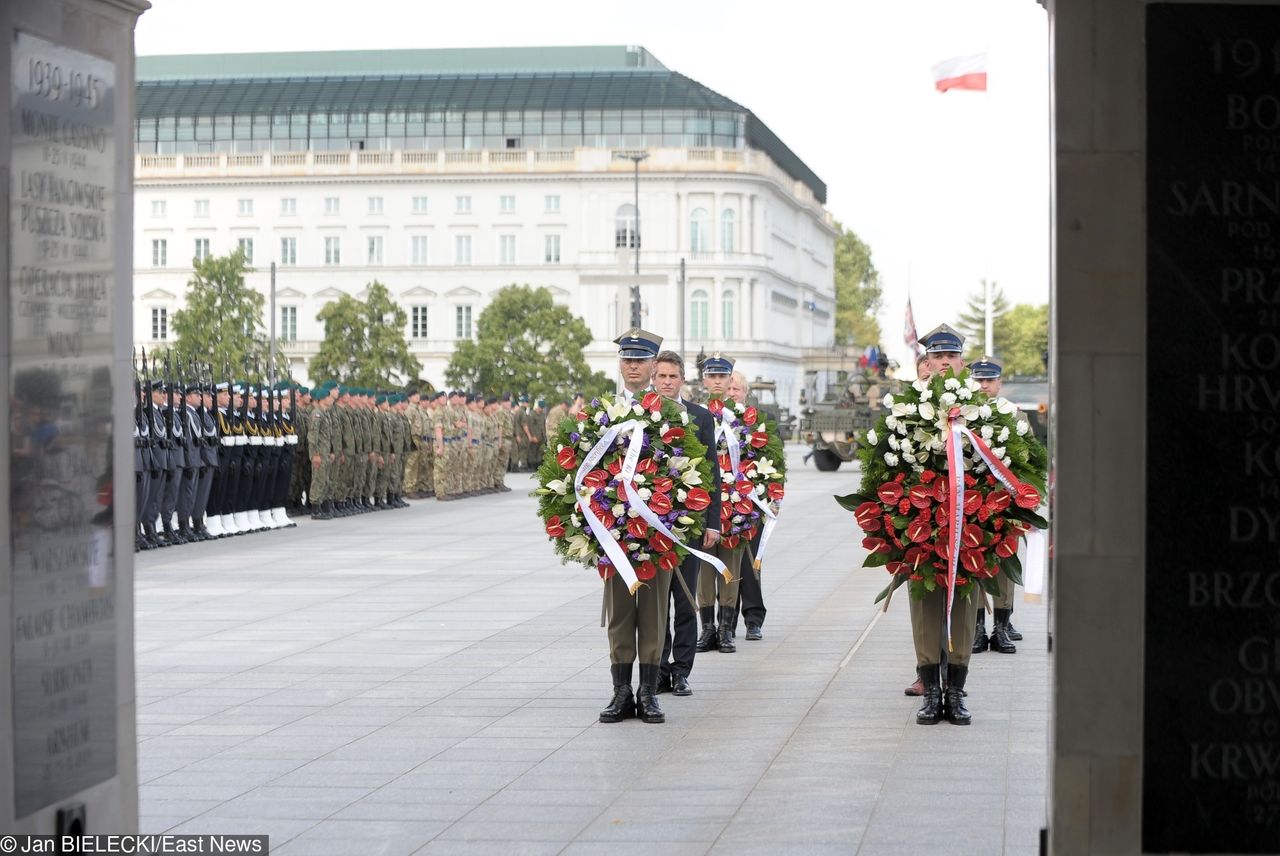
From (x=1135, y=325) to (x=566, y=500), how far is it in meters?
5.04

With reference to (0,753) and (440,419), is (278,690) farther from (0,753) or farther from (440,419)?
(440,419)

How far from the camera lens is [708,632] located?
13.5 meters

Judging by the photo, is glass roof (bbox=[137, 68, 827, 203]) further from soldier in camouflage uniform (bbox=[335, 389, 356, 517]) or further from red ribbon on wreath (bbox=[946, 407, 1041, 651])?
red ribbon on wreath (bbox=[946, 407, 1041, 651])

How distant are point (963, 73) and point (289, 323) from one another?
253 ft

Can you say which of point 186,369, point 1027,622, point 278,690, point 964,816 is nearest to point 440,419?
point 186,369

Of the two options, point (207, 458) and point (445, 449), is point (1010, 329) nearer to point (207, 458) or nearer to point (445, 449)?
point (445, 449)

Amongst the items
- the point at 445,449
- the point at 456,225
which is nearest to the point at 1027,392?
the point at 445,449

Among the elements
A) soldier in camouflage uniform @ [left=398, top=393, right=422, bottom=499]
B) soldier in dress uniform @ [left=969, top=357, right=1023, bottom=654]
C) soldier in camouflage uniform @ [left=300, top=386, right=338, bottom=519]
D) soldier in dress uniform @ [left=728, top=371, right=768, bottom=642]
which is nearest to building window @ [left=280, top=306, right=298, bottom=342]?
soldier in camouflage uniform @ [left=398, top=393, right=422, bottom=499]

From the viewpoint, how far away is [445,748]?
952 cm

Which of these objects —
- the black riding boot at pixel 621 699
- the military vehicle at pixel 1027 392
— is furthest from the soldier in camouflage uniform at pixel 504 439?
the black riding boot at pixel 621 699

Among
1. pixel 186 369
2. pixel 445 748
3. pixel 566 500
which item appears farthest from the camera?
pixel 186 369

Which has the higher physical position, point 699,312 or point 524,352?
point 699,312

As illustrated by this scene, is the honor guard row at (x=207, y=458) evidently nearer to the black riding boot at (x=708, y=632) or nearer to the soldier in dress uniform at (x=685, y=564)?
the black riding boot at (x=708, y=632)

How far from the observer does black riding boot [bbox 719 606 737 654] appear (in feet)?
44.3
